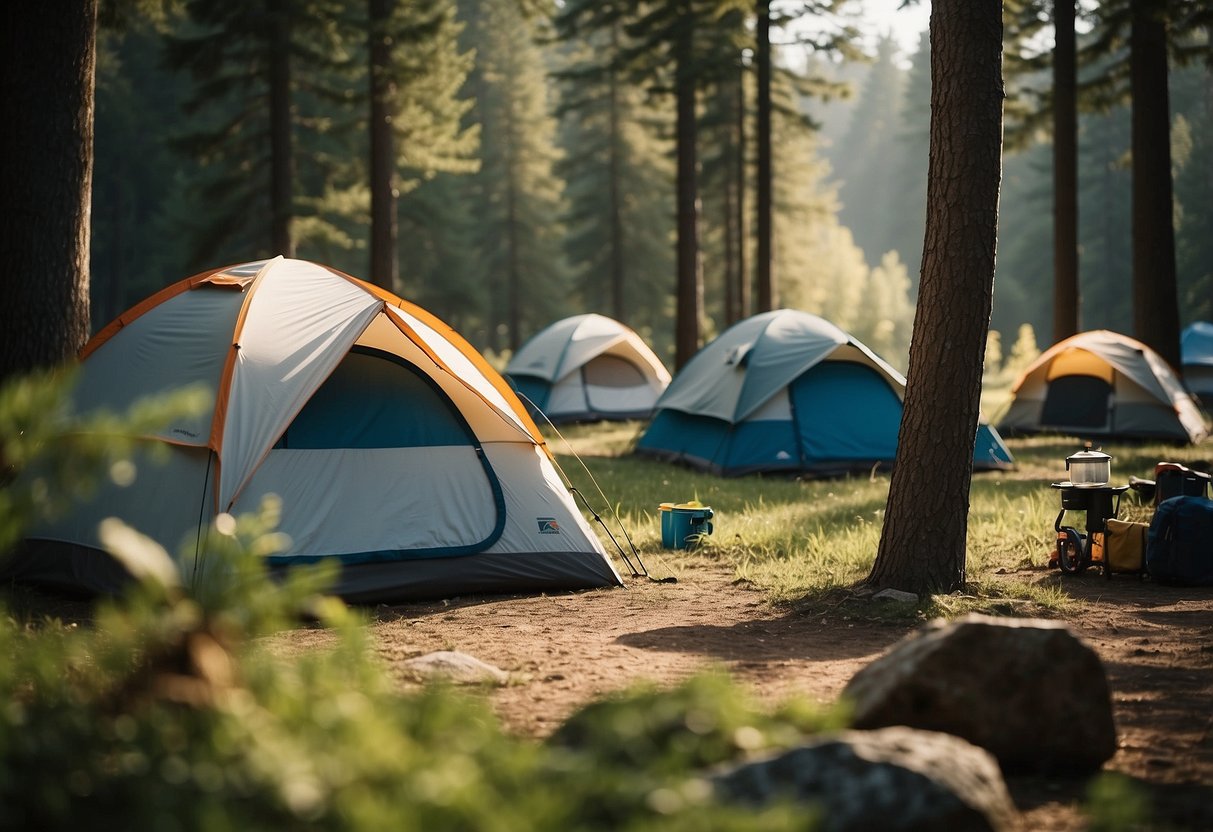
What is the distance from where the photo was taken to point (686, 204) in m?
20.4

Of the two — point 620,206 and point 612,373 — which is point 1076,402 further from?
point 620,206

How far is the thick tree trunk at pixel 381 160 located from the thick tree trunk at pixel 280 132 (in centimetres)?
145

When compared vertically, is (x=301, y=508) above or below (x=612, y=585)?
above

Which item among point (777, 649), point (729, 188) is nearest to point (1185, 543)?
point (777, 649)

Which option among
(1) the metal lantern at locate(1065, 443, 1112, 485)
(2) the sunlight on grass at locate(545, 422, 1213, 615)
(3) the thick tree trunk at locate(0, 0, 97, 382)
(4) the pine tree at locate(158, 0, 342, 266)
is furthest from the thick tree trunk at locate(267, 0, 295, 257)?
(1) the metal lantern at locate(1065, 443, 1112, 485)

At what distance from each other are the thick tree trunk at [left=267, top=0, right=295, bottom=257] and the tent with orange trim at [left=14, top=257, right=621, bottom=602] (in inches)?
393

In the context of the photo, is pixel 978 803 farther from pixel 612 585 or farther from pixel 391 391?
pixel 391 391

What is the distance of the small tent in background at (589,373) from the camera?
63.4 ft

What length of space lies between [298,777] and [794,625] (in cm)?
454

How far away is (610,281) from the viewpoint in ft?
125

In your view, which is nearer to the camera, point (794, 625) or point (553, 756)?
point (553, 756)

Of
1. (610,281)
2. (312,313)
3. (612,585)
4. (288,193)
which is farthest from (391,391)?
(610,281)

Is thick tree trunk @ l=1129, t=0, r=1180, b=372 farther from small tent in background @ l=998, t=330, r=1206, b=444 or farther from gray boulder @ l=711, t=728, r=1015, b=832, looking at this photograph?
gray boulder @ l=711, t=728, r=1015, b=832

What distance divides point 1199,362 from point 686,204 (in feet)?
32.7
